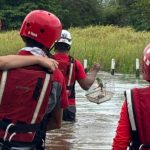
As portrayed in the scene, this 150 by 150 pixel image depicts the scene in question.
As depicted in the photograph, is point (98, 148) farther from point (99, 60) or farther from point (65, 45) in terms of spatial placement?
point (99, 60)

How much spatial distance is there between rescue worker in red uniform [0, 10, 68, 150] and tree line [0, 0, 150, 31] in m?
55.3

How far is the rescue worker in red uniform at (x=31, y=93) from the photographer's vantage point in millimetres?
4578

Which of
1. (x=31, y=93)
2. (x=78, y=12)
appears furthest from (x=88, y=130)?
(x=78, y=12)

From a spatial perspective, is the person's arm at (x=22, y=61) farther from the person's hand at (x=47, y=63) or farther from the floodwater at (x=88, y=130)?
the floodwater at (x=88, y=130)

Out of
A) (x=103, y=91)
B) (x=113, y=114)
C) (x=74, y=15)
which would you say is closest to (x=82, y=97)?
(x=113, y=114)

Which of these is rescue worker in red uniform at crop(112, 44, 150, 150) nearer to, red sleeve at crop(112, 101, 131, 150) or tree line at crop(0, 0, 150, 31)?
red sleeve at crop(112, 101, 131, 150)

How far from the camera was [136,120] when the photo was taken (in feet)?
14.3

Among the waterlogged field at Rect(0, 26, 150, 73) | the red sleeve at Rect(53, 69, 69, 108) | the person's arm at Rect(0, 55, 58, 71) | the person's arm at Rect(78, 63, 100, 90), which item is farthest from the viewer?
the waterlogged field at Rect(0, 26, 150, 73)

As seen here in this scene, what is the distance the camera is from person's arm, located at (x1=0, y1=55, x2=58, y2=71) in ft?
14.8

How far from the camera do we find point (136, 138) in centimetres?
439

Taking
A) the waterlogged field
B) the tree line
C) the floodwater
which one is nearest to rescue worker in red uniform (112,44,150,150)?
the floodwater

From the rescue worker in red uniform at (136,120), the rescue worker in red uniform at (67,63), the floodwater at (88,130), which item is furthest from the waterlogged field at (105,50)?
the rescue worker in red uniform at (136,120)

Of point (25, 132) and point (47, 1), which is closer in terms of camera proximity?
point (25, 132)

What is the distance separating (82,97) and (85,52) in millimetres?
12826
